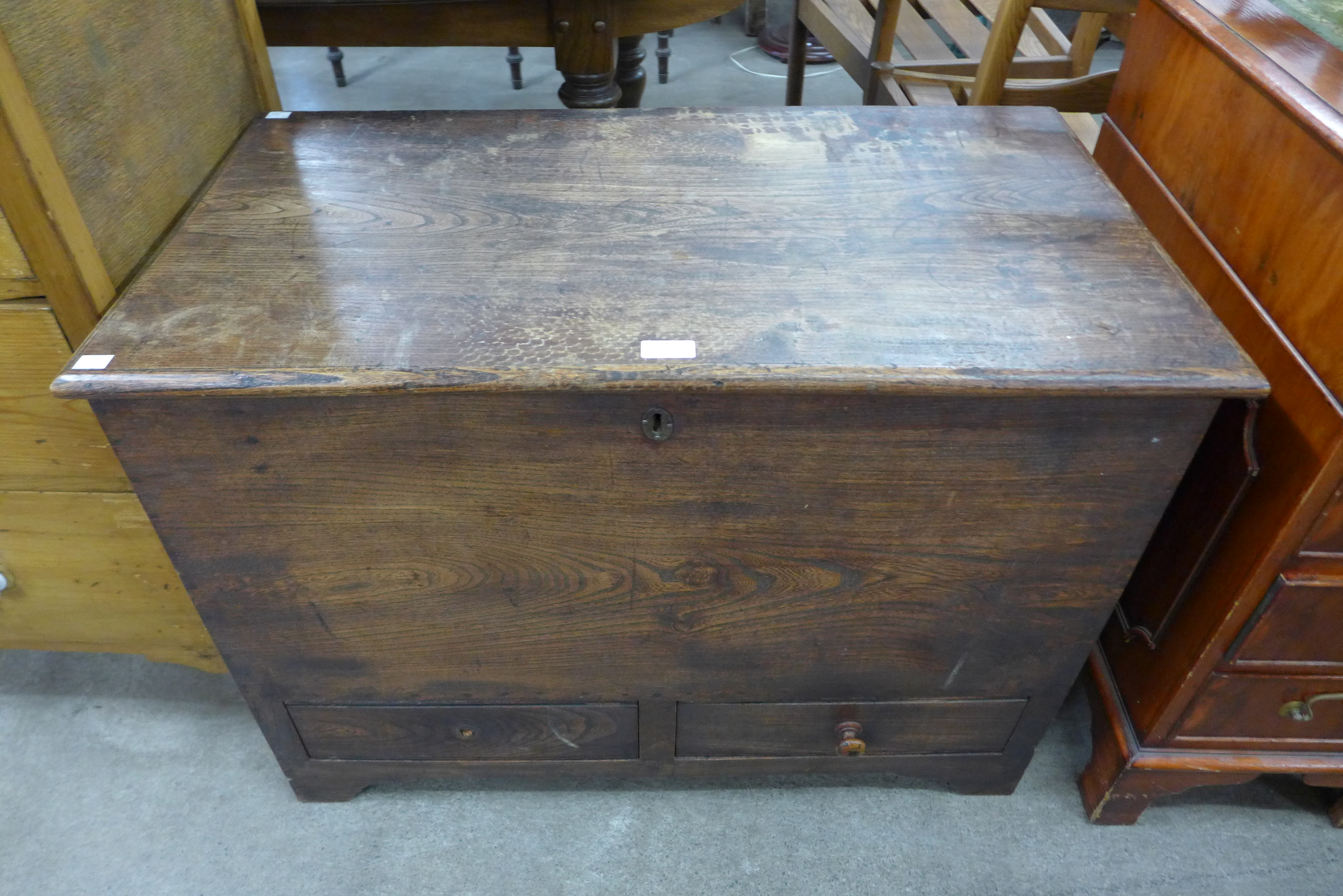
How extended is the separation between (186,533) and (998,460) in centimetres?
76

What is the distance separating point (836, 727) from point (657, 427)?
0.50 metres

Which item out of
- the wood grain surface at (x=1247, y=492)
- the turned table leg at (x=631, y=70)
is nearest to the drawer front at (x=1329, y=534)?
the wood grain surface at (x=1247, y=492)

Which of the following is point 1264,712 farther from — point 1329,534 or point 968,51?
point 968,51

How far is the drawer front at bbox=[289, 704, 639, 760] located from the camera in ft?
3.47

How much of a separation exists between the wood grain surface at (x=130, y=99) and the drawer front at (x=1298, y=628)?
3.86 ft

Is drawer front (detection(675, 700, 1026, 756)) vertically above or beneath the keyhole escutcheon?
beneath

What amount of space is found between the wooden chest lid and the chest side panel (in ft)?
0.12

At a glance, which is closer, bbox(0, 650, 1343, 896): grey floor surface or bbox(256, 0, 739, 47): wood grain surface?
bbox(0, 650, 1343, 896): grey floor surface

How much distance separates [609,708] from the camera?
3.48 ft

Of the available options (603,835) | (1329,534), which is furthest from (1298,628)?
(603,835)

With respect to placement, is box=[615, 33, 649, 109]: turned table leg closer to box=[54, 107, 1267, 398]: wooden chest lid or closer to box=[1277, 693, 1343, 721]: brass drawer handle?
box=[54, 107, 1267, 398]: wooden chest lid

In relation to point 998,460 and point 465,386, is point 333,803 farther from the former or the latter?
point 998,460

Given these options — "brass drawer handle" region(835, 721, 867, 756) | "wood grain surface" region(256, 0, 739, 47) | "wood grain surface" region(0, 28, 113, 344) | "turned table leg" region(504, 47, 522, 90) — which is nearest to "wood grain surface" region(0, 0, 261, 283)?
"wood grain surface" region(0, 28, 113, 344)

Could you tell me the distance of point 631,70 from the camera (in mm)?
1900
